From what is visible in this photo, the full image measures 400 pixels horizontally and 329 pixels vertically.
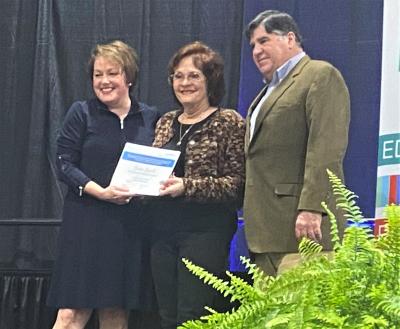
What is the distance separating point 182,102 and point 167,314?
2.29ft

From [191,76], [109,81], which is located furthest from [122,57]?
[191,76]

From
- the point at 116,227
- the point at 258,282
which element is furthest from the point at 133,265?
the point at 258,282

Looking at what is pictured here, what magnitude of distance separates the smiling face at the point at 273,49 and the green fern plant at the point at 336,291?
1.88 metres

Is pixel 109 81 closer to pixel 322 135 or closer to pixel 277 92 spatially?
pixel 277 92

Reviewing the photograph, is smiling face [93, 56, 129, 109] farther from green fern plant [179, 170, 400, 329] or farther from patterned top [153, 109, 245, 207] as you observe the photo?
green fern plant [179, 170, 400, 329]

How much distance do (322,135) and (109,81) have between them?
81 cm

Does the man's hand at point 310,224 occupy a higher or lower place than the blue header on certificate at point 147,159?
lower

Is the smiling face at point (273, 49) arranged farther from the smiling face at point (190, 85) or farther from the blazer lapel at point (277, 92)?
the smiling face at point (190, 85)

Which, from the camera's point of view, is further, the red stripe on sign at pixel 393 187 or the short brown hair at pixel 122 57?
the red stripe on sign at pixel 393 187

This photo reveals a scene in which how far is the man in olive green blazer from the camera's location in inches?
96.0

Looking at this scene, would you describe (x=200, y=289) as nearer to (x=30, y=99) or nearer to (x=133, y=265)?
(x=133, y=265)

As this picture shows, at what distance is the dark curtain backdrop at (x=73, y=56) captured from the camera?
3.50 m

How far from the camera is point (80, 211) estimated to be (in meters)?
2.85

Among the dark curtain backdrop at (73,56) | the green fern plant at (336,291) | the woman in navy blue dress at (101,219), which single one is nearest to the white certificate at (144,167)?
the woman in navy blue dress at (101,219)
